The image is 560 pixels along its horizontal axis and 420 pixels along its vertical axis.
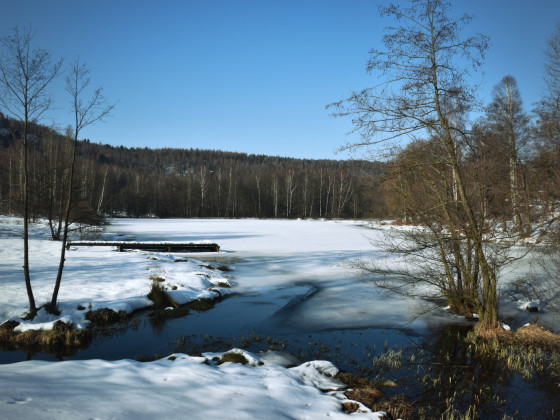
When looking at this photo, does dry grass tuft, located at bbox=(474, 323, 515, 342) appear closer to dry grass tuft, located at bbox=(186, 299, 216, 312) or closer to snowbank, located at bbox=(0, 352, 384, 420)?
snowbank, located at bbox=(0, 352, 384, 420)

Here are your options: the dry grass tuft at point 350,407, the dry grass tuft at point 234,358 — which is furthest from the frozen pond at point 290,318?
the dry grass tuft at point 350,407

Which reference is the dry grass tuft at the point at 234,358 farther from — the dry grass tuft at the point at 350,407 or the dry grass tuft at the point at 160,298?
the dry grass tuft at the point at 160,298

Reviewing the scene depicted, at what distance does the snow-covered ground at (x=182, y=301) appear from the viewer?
3719 mm

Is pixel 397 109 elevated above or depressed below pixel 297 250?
above

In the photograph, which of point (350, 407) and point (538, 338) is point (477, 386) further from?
point (538, 338)

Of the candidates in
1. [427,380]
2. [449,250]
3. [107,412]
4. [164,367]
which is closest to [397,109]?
[449,250]

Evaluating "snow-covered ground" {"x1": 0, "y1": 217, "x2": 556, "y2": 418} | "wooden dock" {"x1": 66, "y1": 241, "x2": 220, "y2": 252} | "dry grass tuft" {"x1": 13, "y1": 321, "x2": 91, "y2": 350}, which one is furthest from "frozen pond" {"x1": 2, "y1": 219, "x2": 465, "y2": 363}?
"wooden dock" {"x1": 66, "y1": 241, "x2": 220, "y2": 252}

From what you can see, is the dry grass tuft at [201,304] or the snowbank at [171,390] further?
the dry grass tuft at [201,304]

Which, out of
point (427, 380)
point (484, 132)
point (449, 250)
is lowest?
point (427, 380)

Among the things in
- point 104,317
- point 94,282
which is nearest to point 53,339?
point 104,317

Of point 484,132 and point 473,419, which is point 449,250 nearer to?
point 484,132

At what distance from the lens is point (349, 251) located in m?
20.6

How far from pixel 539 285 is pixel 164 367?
1232 centimetres

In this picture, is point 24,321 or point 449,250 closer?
point 24,321
